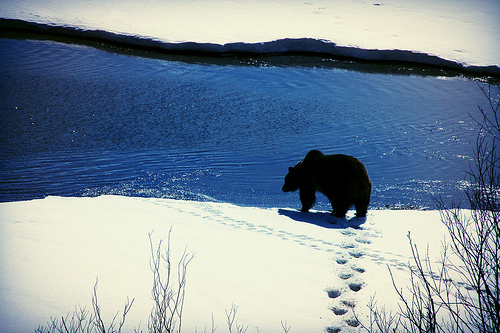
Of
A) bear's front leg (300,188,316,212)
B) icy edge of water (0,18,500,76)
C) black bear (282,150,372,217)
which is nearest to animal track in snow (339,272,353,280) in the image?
black bear (282,150,372,217)

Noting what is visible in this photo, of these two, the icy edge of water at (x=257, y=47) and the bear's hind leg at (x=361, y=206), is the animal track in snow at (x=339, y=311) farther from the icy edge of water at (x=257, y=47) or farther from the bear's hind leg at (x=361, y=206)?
the icy edge of water at (x=257, y=47)

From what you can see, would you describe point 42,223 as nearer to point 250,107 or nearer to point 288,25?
point 250,107

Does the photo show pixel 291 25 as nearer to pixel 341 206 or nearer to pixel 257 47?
pixel 257 47

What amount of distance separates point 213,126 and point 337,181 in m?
4.28

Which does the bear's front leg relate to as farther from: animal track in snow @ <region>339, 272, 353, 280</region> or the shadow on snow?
animal track in snow @ <region>339, 272, 353, 280</region>

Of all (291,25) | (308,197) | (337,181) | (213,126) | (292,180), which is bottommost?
(308,197)

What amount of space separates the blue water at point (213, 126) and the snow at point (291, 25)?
921 mm

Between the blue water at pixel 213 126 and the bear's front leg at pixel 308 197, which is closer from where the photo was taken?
the bear's front leg at pixel 308 197

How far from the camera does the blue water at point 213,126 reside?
745 cm

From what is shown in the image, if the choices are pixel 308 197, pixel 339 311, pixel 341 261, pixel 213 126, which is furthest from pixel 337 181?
pixel 213 126

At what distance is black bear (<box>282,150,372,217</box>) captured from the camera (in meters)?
5.79

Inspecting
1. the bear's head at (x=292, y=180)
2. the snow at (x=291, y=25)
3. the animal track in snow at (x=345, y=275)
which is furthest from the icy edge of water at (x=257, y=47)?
the animal track in snow at (x=345, y=275)

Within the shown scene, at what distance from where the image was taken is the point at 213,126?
9.60 metres

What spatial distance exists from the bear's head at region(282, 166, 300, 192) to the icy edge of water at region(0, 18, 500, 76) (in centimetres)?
846
